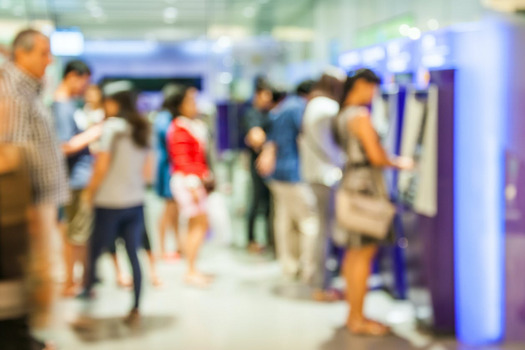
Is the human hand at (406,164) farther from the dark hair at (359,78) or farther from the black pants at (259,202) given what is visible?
the black pants at (259,202)

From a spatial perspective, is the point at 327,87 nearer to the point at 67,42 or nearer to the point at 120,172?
the point at 120,172

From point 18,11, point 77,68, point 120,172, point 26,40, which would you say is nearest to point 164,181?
point 77,68

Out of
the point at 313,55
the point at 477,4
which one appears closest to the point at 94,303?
the point at 477,4

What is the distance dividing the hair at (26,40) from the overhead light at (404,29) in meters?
3.66

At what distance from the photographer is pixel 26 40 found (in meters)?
3.81

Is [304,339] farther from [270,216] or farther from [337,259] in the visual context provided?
[270,216]

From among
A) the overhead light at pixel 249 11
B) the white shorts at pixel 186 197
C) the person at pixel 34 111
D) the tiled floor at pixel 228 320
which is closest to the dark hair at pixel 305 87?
the white shorts at pixel 186 197

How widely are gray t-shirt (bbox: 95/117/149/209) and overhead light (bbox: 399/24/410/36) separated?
9.34 feet

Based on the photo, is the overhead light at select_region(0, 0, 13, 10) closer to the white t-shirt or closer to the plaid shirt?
the white t-shirt

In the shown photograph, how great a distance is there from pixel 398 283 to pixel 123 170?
1.93 meters

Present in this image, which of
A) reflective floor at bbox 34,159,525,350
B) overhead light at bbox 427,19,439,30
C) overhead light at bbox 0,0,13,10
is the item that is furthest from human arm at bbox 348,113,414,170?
overhead light at bbox 0,0,13,10

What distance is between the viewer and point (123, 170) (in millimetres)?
4863

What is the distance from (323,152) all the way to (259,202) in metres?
1.82

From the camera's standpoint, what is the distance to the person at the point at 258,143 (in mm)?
6871
